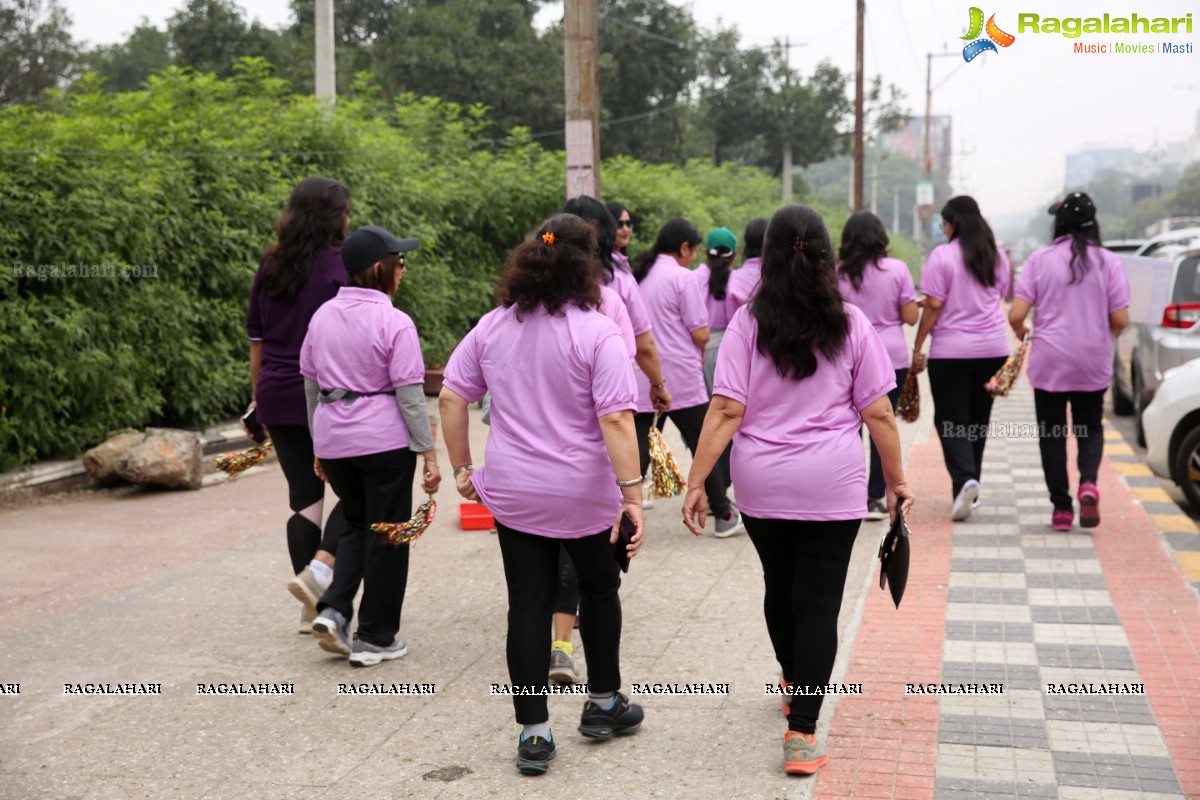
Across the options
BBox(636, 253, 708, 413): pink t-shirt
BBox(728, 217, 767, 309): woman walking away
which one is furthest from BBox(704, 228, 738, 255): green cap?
BBox(636, 253, 708, 413): pink t-shirt

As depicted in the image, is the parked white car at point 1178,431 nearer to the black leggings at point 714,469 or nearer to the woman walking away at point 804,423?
the black leggings at point 714,469

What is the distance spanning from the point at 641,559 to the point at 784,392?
3.19 meters

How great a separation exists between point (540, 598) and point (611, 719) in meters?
0.51

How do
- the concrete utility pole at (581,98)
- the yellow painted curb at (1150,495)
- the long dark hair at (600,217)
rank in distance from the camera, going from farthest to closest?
the concrete utility pole at (581,98), the yellow painted curb at (1150,495), the long dark hair at (600,217)

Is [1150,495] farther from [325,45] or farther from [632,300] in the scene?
[325,45]

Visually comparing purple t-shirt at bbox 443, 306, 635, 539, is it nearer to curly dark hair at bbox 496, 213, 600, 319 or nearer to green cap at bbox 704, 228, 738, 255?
curly dark hair at bbox 496, 213, 600, 319

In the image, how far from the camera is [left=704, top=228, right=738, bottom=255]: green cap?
7.95 m

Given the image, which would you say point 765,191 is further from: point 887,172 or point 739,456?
point 887,172

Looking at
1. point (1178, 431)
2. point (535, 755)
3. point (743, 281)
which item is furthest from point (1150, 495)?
point (535, 755)

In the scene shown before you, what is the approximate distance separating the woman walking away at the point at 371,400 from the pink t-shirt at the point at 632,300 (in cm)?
118

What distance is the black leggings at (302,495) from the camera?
551 cm

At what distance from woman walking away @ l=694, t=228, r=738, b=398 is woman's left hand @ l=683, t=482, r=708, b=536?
371 cm

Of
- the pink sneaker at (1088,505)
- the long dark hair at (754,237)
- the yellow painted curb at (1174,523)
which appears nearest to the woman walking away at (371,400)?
the long dark hair at (754,237)

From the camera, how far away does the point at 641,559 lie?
7117 mm
